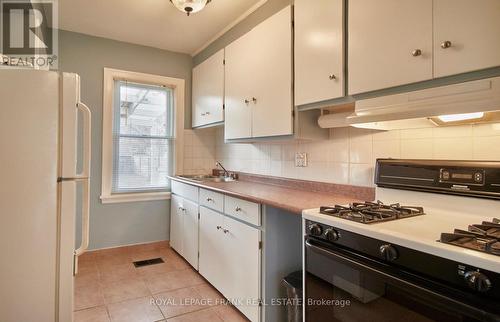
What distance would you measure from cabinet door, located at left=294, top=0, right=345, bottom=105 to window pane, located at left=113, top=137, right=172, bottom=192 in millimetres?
2120

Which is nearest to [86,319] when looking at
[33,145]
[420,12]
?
[33,145]

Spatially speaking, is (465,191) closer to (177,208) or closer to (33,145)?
(33,145)

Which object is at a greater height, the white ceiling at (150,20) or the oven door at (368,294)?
the white ceiling at (150,20)

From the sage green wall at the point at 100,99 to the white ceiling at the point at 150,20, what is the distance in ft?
0.41

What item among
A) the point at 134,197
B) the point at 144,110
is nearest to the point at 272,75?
the point at 144,110

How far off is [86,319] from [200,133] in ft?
7.44

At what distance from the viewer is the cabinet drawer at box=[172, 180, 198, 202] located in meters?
2.68

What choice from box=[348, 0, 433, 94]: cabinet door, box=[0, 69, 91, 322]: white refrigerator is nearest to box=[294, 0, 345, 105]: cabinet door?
box=[348, 0, 433, 94]: cabinet door

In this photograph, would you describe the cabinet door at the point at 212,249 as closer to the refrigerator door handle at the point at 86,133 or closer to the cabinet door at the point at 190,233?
the cabinet door at the point at 190,233

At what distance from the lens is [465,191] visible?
122 centimetres

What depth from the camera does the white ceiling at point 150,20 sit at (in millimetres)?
2420

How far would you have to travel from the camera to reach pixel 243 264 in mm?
1886


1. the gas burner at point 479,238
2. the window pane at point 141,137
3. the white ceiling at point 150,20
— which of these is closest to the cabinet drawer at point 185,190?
the window pane at point 141,137

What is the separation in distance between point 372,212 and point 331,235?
0.70ft
